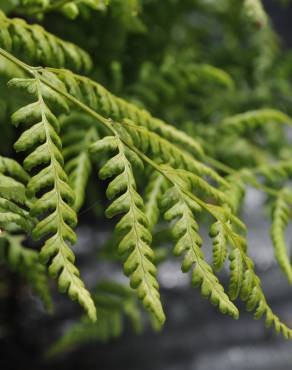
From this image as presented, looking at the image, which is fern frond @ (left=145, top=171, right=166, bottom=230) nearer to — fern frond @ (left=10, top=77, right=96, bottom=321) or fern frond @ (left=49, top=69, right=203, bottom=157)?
fern frond @ (left=49, top=69, right=203, bottom=157)

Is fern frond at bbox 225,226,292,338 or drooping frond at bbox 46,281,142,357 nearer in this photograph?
fern frond at bbox 225,226,292,338

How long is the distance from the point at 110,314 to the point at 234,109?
927 mm

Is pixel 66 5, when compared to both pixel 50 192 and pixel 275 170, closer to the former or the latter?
pixel 50 192

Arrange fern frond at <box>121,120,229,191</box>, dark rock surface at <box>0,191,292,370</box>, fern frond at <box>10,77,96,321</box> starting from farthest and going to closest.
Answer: dark rock surface at <box>0,191,292,370</box> → fern frond at <box>121,120,229,191</box> → fern frond at <box>10,77,96,321</box>

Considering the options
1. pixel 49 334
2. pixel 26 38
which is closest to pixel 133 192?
pixel 26 38

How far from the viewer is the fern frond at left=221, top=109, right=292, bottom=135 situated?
5.80 ft

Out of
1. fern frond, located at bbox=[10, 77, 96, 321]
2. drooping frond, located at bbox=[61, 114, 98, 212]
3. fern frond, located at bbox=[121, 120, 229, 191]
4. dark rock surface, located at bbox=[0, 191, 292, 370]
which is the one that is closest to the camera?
fern frond, located at bbox=[10, 77, 96, 321]

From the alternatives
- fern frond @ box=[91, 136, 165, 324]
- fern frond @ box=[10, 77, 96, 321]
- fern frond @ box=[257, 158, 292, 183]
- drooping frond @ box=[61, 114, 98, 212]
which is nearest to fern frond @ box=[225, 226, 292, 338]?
fern frond @ box=[91, 136, 165, 324]

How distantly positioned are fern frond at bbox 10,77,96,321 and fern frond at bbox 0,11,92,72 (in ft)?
0.69

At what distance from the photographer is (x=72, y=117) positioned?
1769mm

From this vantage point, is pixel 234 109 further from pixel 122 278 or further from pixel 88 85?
pixel 122 278

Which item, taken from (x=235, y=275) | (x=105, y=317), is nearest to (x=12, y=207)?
(x=235, y=275)

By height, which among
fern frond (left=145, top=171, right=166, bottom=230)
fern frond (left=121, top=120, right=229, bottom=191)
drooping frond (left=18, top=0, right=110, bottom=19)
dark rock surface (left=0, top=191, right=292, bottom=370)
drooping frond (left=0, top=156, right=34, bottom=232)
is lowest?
dark rock surface (left=0, top=191, right=292, bottom=370)

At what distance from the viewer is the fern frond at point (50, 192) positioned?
40.0 inches
